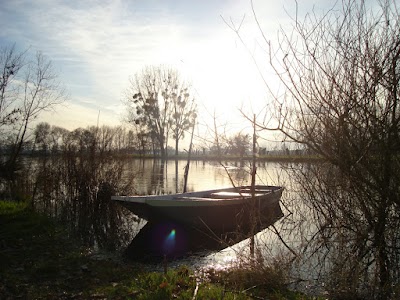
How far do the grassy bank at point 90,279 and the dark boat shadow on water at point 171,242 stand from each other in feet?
3.32

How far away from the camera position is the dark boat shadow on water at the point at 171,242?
797 centimetres

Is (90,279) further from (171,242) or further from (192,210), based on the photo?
(192,210)

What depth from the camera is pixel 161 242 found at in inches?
358

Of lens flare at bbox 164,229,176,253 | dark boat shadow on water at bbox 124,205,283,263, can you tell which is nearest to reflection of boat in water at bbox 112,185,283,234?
dark boat shadow on water at bbox 124,205,283,263

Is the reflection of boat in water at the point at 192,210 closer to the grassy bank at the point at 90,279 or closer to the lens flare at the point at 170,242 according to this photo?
the lens flare at the point at 170,242

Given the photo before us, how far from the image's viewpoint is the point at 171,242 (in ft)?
30.1

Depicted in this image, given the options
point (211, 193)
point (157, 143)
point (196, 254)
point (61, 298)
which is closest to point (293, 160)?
point (196, 254)

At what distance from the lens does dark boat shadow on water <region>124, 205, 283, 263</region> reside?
7973 millimetres

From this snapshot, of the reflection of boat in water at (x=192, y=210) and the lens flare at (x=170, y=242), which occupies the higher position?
the reflection of boat in water at (x=192, y=210)

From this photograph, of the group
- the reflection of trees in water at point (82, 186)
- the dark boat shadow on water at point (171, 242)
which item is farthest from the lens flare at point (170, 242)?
the reflection of trees in water at point (82, 186)

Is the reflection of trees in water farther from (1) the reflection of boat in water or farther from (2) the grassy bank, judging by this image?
(2) the grassy bank

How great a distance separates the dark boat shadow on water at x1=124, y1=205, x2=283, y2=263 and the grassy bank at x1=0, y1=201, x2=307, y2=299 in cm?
101

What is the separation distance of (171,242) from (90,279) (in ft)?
12.0

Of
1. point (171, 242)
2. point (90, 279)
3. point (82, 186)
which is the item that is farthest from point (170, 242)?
point (82, 186)
